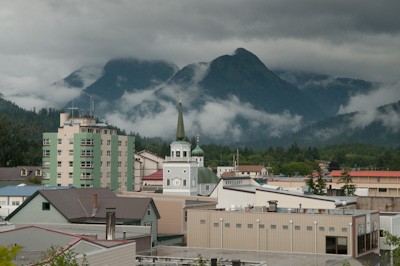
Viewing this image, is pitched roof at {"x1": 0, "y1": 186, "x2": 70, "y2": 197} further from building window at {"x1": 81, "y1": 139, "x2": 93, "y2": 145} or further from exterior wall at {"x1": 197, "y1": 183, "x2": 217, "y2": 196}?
exterior wall at {"x1": 197, "y1": 183, "x2": 217, "y2": 196}

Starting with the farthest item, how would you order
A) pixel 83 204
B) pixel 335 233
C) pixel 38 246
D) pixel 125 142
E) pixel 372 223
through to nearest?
pixel 125 142 → pixel 83 204 → pixel 372 223 → pixel 335 233 → pixel 38 246

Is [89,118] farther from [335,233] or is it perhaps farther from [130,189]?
[335,233]

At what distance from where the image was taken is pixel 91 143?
139 meters

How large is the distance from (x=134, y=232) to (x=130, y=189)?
85.2 m

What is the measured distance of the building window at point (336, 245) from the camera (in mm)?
63156

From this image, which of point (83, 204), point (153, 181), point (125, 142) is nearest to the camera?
point (83, 204)

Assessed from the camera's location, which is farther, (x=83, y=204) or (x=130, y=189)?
(x=130, y=189)

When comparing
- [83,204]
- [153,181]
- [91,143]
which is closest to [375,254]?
[83,204]

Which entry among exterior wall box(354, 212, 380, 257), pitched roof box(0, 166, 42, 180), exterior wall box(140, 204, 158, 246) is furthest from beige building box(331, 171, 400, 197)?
exterior wall box(140, 204, 158, 246)

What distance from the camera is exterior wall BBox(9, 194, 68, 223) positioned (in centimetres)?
7421

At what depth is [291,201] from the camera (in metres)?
85.8

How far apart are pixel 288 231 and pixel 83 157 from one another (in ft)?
263

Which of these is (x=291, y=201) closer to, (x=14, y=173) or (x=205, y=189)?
(x=205, y=189)

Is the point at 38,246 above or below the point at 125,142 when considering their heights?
below
